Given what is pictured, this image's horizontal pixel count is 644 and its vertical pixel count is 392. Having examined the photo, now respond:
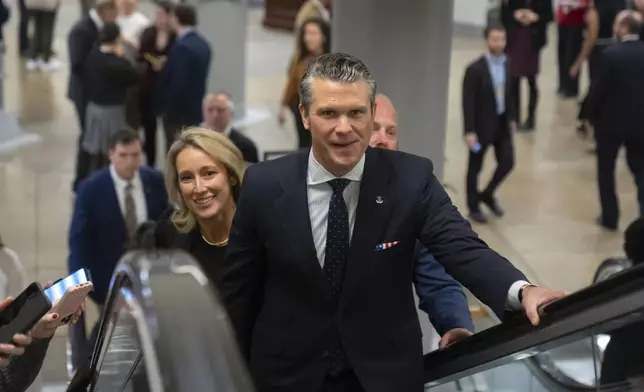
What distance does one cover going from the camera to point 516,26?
13938mm

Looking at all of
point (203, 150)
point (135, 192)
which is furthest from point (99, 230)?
point (203, 150)

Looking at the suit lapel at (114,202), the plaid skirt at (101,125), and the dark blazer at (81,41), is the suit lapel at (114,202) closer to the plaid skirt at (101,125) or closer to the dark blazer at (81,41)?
the plaid skirt at (101,125)

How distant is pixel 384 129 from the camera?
4320mm

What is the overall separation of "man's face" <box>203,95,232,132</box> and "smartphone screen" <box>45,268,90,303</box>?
4713 mm

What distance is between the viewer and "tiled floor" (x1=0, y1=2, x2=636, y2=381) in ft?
31.3

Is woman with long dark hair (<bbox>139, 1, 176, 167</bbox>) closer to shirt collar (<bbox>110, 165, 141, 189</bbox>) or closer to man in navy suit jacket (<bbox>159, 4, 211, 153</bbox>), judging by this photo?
man in navy suit jacket (<bbox>159, 4, 211, 153</bbox>)

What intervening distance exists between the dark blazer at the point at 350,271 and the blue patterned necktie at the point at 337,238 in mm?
29

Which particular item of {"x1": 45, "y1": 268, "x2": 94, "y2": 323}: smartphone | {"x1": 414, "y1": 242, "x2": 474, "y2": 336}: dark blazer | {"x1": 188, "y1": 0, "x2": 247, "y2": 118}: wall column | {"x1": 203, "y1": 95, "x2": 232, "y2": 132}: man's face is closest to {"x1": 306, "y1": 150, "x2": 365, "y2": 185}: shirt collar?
{"x1": 414, "y1": 242, "x2": 474, "y2": 336}: dark blazer

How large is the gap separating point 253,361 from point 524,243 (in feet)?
22.9

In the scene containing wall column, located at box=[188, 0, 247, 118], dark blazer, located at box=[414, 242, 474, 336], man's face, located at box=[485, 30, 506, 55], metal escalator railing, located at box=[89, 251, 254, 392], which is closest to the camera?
metal escalator railing, located at box=[89, 251, 254, 392]

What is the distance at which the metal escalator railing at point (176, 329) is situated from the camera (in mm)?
1832

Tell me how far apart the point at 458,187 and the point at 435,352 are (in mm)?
8056

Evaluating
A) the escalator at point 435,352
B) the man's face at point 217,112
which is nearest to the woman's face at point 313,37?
the man's face at point 217,112

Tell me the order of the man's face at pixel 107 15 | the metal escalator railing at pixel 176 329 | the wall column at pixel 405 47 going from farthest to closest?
1. the man's face at pixel 107 15
2. the wall column at pixel 405 47
3. the metal escalator railing at pixel 176 329
